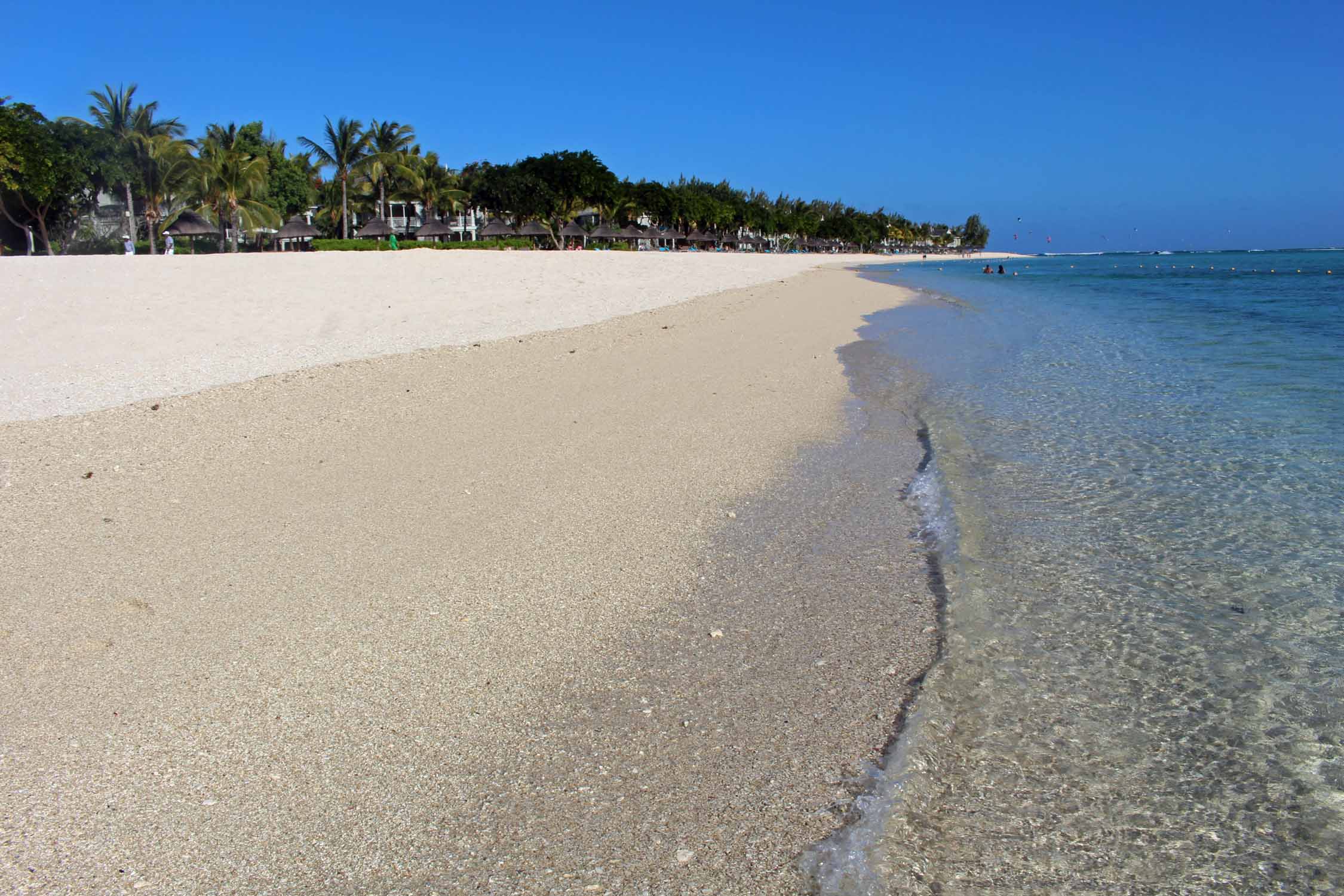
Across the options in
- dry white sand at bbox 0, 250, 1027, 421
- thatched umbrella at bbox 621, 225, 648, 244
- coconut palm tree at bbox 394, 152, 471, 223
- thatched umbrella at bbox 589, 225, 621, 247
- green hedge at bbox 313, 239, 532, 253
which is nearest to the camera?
dry white sand at bbox 0, 250, 1027, 421

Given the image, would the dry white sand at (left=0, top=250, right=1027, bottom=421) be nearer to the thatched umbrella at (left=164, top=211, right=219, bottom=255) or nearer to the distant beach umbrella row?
the thatched umbrella at (left=164, top=211, right=219, bottom=255)

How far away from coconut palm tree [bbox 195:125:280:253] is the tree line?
0.22 feet

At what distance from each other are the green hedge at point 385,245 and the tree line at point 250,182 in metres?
3.18

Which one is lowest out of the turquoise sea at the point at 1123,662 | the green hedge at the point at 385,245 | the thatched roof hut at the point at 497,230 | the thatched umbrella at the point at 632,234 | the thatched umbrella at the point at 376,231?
the turquoise sea at the point at 1123,662

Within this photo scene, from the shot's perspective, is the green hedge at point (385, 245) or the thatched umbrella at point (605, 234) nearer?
the green hedge at point (385, 245)

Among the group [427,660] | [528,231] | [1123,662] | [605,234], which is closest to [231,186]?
[528,231]

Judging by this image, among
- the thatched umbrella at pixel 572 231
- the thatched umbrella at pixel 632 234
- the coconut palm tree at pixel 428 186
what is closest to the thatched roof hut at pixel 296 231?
the coconut palm tree at pixel 428 186

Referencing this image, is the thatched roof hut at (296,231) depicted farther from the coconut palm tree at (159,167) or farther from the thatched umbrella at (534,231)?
the thatched umbrella at (534,231)

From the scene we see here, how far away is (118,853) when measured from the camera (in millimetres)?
2336

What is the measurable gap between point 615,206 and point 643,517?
239 ft

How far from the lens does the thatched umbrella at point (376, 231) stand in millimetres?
54875

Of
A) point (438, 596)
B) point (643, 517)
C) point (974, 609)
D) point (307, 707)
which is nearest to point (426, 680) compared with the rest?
point (307, 707)

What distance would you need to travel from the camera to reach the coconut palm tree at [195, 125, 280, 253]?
147ft

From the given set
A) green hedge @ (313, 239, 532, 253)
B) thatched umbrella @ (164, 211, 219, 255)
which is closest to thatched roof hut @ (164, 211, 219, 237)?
thatched umbrella @ (164, 211, 219, 255)
